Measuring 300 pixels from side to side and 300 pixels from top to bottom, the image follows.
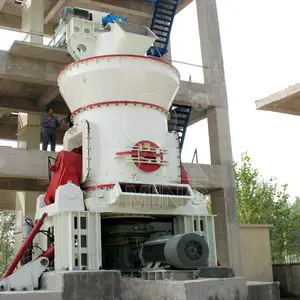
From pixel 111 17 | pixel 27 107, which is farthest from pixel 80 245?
pixel 27 107

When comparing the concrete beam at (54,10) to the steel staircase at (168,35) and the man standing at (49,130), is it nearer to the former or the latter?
the steel staircase at (168,35)

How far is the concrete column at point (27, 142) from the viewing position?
57.8 ft

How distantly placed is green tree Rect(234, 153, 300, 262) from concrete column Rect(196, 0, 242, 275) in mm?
12313

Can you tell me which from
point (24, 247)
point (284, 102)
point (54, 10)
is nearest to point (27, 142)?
point (54, 10)

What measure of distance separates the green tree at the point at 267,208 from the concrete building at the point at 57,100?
11214 mm

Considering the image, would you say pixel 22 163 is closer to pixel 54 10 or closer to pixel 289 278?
pixel 54 10

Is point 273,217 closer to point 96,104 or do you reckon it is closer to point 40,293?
point 96,104

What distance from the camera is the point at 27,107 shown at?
17453mm

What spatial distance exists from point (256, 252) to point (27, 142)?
934 centimetres

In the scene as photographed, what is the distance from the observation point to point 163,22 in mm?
17406

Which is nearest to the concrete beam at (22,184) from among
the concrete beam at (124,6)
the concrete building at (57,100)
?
the concrete building at (57,100)

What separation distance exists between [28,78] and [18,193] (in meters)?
6.89

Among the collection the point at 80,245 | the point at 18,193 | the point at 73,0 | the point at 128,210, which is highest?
the point at 73,0

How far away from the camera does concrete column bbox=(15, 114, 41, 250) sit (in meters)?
17.6
